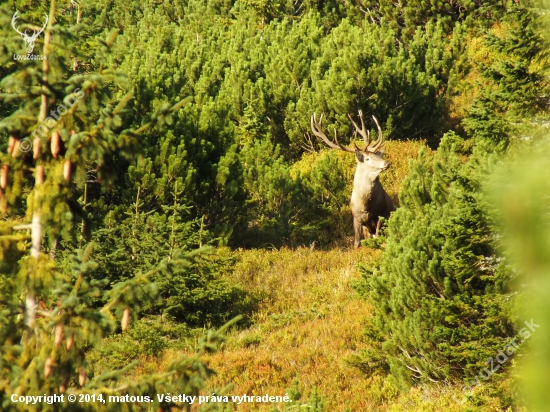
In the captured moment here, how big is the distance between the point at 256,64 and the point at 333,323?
43.6ft

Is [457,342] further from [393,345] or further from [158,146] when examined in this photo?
[158,146]

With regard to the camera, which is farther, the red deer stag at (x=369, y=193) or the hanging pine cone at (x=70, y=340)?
the red deer stag at (x=369, y=193)

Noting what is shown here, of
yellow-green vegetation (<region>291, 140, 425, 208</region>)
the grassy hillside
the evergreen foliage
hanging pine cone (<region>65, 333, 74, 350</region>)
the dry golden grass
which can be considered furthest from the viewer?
yellow-green vegetation (<region>291, 140, 425, 208</region>)

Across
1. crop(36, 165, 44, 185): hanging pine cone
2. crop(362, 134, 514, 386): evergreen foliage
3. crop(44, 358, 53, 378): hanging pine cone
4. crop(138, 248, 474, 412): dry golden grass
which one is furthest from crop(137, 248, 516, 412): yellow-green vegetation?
crop(36, 165, 44, 185): hanging pine cone

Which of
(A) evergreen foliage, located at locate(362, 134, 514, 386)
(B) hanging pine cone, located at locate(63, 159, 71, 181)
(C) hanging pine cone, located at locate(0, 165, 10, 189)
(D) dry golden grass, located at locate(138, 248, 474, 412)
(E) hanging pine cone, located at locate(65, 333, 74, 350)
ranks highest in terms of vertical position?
(B) hanging pine cone, located at locate(63, 159, 71, 181)

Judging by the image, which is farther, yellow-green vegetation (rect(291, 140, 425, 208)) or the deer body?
yellow-green vegetation (rect(291, 140, 425, 208))

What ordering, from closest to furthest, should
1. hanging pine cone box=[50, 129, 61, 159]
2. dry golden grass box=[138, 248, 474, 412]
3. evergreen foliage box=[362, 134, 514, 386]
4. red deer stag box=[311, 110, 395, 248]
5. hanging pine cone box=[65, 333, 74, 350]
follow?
1. hanging pine cone box=[65, 333, 74, 350]
2. hanging pine cone box=[50, 129, 61, 159]
3. evergreen foliage box=[362, 134, 514, 386]
4. dry golden grass box=[138, 248, 474, 412]
5. red deer stag box=[311, 110, 395, 248]

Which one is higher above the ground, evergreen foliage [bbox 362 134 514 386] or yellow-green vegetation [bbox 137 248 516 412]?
evergreen foliage [bbox 362 134 514 386]

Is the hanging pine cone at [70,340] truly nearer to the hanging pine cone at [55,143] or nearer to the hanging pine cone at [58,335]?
the hanging pine cone at [58,335]

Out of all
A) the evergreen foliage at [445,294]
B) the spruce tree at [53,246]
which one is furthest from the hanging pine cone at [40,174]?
the evergreen foliage at [445,294]

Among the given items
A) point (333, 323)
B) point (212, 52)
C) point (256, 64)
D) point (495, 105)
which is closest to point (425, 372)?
point (333, 323)

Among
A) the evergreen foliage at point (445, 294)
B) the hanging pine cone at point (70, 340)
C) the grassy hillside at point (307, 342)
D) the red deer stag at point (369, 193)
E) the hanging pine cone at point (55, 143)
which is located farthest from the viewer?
the red deer stag at point (369, 193)

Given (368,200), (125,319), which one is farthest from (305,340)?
(125,319)

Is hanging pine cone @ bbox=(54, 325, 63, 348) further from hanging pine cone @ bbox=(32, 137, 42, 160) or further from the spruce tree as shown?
hanging pine cone @ bbox=(32, 137, 42, 160)
